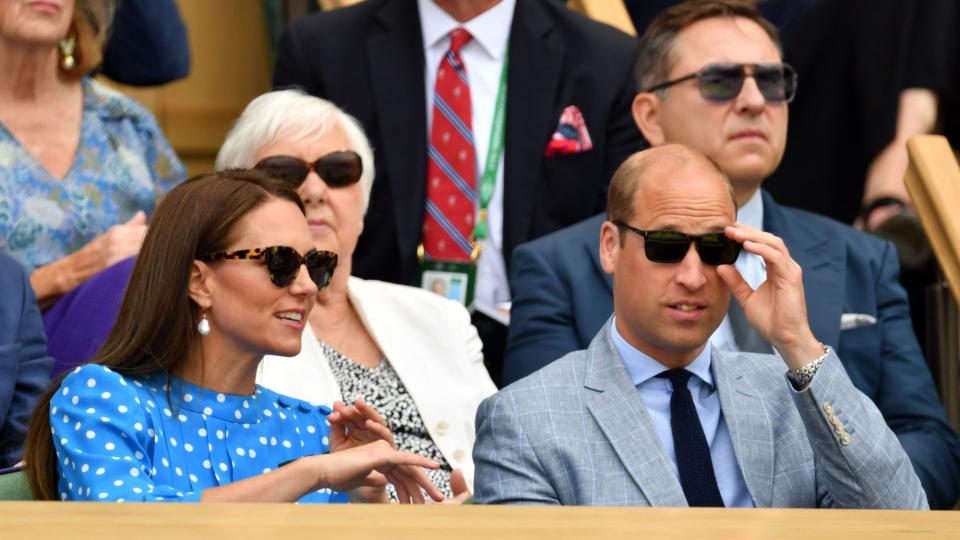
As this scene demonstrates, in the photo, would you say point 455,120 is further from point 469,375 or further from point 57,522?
point 57,522

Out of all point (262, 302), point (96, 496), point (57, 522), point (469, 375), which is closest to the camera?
point (57, 522)

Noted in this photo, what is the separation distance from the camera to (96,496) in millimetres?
2904

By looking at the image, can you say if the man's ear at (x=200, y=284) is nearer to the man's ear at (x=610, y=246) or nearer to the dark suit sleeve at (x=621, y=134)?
the man's ear at (x=610, y=246)

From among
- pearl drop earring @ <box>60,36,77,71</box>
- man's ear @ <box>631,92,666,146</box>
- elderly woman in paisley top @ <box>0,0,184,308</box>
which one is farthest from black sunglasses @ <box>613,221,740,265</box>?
pearl drop earring @ <box>60,36,77,71</box>

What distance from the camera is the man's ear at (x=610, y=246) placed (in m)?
3.41

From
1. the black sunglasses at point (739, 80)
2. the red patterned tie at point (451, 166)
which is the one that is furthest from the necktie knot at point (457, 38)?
the black sunglasses at point (739, 80)

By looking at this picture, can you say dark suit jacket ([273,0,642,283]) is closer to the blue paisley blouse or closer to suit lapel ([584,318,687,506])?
the blue paisley blouse

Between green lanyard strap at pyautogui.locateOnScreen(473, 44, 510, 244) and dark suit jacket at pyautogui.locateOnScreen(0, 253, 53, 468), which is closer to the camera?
dark suit jacket at pyautogui.locateOnScreen(0, 253, 53, 468)

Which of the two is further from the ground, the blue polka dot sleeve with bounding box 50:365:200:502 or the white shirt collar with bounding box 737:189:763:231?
the white shirt collar with bounding box 737:189:763:231

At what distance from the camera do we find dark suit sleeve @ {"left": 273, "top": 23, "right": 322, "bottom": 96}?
16.6 feet

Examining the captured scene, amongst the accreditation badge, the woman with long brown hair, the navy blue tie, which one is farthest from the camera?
the accreditation badge

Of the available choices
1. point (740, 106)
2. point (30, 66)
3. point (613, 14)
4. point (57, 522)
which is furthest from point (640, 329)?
point (613, 14)

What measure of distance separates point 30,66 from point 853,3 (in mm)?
2306

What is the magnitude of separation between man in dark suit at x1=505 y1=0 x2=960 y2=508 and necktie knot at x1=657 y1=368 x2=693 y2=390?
755mm
